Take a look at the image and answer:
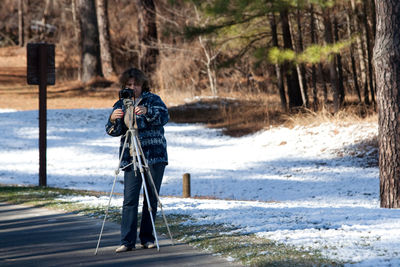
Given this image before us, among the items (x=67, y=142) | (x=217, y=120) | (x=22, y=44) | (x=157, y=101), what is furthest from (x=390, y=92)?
(x=22, y=44)

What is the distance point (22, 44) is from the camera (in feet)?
189

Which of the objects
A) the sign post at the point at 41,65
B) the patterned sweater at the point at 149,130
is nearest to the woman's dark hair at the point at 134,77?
the patterned sweater at the point at 149,130

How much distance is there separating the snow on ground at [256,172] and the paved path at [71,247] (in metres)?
1.15

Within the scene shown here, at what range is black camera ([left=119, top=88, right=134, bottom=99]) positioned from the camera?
6789 millimetres

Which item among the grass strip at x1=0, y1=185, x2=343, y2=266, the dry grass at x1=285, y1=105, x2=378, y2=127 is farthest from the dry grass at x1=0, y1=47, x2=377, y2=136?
the grass strip at x1=0, y1=185, x2=343, y2=266

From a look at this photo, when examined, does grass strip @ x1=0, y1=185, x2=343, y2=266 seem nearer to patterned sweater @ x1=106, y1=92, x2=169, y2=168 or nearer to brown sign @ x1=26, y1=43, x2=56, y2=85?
patterned sweater @ x1=106, y1=92, x2=169, y2=168

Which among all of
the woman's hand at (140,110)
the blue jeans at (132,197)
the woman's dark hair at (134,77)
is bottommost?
the blue jeans at (132,197)

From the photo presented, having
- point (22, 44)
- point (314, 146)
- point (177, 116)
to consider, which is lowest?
point (314, 146)

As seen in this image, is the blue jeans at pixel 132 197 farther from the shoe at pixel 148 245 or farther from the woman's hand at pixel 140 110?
the woman's hand at pixel 140 110

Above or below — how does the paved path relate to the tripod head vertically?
below

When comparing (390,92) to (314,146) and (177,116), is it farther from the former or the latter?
(177,116)

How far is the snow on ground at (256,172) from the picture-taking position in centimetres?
783

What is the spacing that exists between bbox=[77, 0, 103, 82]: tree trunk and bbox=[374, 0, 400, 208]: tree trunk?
28.2 meters

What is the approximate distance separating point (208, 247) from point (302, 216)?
5.92ft
